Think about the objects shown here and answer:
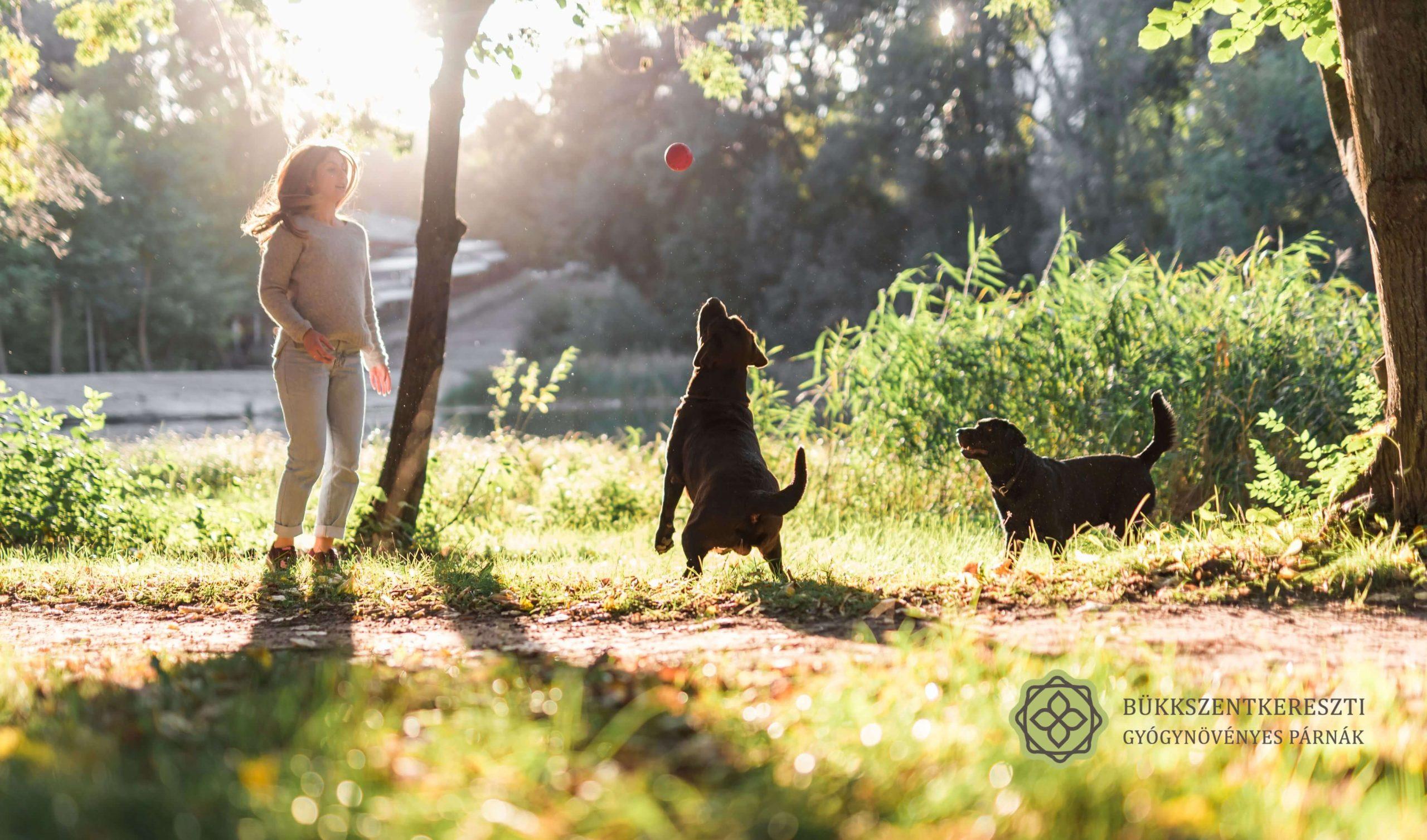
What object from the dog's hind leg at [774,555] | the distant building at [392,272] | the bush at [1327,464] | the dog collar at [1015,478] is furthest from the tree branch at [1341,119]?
the distant building at [392,272]

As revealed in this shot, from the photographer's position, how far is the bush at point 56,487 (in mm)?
6543

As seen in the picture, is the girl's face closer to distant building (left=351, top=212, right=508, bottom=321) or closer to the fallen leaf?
the fallen leaf

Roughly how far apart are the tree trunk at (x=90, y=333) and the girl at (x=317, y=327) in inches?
1108

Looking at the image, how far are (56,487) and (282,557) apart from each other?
2.24 m

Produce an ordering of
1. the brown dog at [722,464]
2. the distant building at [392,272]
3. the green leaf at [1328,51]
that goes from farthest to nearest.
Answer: the distant building at [392,272]
the green leaf at [1328,51]
the brown dog at [722,464]

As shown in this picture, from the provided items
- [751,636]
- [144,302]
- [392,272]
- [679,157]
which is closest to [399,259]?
[392,272]

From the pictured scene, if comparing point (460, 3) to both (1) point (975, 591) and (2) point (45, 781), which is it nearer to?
(1) point (975, 591)

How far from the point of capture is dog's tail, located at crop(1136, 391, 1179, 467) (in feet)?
17.0

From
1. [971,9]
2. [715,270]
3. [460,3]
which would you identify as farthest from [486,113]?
[460,3]

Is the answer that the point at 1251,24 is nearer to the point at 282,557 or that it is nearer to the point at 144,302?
the point at 282,557

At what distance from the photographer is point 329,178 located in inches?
206

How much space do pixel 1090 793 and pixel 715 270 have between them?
30134 millimetres

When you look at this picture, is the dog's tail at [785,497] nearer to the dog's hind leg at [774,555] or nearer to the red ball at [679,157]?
the dog's hind leg at [774,555]

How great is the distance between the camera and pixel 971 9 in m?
29.0
